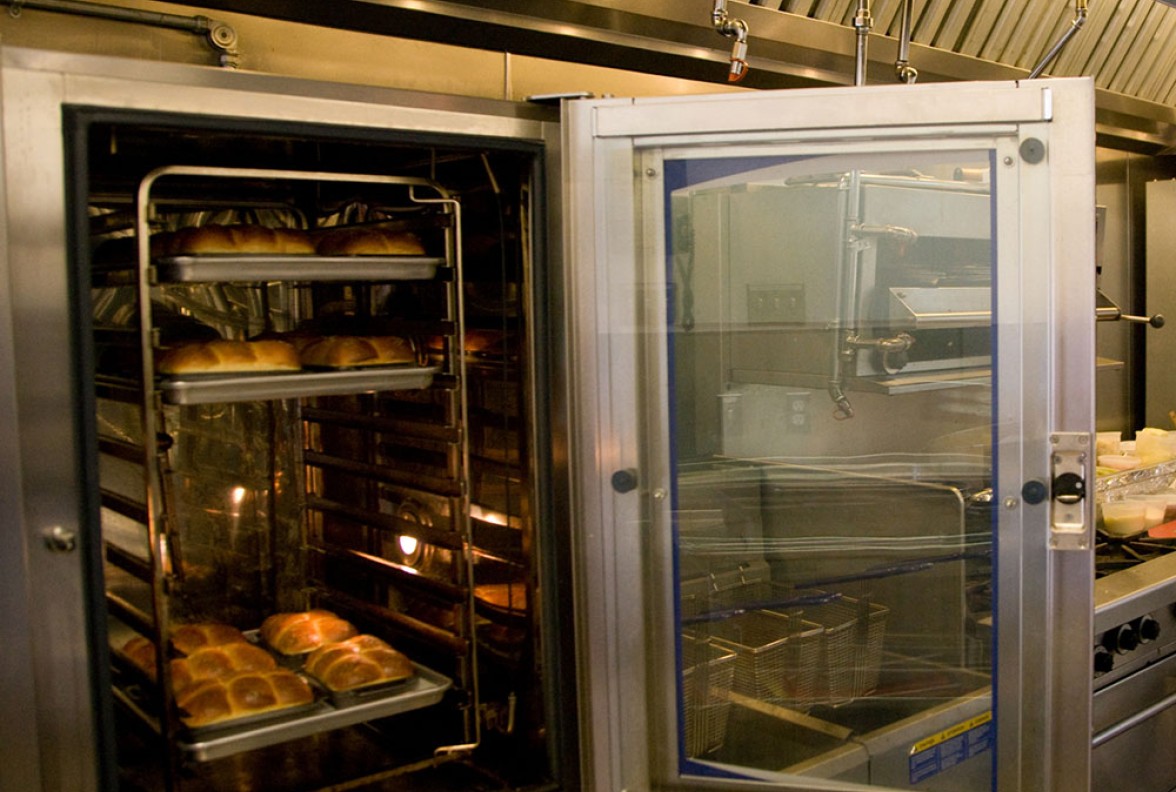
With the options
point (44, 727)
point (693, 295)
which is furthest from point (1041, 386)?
point (44, 727)

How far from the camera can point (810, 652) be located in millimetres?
2102

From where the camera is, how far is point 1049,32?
11.4ft

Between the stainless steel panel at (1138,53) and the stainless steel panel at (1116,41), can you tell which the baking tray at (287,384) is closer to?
the stainless steel panel at (1116,41)

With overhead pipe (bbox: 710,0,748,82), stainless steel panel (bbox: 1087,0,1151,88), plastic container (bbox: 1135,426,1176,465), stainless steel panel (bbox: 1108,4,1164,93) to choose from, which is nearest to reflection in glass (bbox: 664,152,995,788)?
overhead pipe (bbox: 710,0,748,82)

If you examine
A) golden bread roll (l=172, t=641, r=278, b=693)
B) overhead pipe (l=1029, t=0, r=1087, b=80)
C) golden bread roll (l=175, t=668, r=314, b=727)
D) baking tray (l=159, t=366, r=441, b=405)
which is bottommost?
golden bread roll (l=175, t=668, r=314, b=727)

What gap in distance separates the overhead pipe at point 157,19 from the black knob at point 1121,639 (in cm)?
215

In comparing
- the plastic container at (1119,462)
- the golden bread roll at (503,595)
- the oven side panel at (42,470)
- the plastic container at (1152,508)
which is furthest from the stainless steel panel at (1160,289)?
the oven side panel at (42,470)

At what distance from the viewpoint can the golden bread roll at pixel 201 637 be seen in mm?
2092

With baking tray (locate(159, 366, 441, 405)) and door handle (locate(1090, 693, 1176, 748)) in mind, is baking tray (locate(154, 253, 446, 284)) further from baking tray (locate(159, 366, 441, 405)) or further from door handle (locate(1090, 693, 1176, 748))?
door handle (locate(1090, 693, 1176, 748))

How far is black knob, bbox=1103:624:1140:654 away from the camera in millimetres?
2570

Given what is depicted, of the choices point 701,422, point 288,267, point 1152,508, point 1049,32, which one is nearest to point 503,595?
point 701,422

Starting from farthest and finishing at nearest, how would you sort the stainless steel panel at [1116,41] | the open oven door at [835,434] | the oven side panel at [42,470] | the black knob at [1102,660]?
Answer: 1. the stainless steel panel at [1116,41]
2. the black knob at [1102,660]
3. the open oven door at [835,434]
4. the oven side panel at [42,470]

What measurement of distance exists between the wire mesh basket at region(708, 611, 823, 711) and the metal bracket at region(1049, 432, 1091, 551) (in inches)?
17.6

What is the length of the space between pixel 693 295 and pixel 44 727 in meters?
1.17
